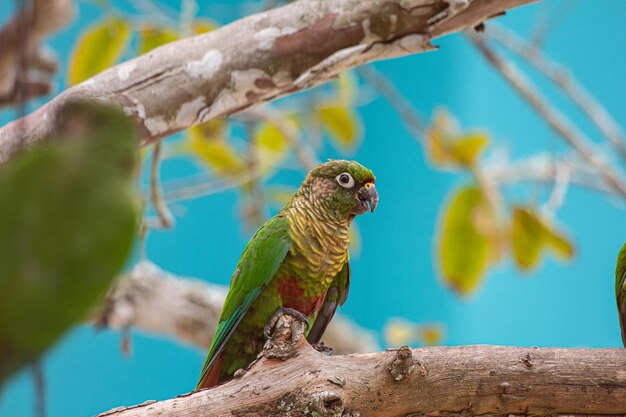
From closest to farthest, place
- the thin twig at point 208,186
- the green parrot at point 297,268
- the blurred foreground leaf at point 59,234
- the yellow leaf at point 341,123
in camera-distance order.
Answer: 1. the blurred foreground leaf at point 59,234
2. the green parrot at point 297,268
3. the thin twig at point 208,186
4. the yellow leaf at point 341,123

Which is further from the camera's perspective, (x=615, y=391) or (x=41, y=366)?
(x=615, y=391)

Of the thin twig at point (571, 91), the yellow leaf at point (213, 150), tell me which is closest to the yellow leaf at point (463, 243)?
the thin twig at point (571, 91)

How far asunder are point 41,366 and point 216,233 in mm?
4010

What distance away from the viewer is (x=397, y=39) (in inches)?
86.7

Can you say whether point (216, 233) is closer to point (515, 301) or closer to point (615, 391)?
point (515, 301)

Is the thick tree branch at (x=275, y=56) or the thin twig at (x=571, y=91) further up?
the thin twig at (x=571, y=91)

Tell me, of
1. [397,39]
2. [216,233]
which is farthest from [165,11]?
[397,39]

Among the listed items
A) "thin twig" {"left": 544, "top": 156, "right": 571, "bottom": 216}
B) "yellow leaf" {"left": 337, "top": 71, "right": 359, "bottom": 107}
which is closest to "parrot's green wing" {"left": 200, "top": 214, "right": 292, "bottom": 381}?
"thin twig" {"left": 544, "top": 156, "right": 571, "bottom": 216}

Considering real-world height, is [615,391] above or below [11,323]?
above

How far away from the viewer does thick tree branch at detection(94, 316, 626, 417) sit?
1630 millimetres

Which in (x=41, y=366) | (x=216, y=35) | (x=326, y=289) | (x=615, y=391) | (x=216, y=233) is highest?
(x=216, y=233)

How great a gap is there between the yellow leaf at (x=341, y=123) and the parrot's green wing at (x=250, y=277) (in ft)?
6.91

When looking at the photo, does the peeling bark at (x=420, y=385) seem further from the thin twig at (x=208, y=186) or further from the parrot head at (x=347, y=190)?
the thin twig at (x=208, y=186)

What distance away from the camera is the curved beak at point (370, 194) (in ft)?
6.73
